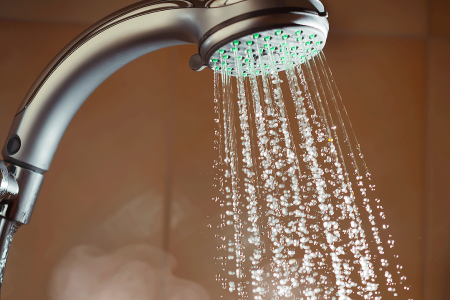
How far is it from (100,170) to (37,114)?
2.60ft

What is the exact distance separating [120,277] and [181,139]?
0.43m

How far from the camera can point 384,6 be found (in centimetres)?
113

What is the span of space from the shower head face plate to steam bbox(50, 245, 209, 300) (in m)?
0.87

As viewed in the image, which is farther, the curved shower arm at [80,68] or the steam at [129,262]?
the steam at [129,262]

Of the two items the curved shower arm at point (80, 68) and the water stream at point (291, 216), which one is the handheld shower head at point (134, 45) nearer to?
the curved shower arm at point (80, 68)

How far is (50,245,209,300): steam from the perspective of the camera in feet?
3.30

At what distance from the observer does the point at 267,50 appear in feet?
0.81

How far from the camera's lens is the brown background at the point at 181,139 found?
1013 mm

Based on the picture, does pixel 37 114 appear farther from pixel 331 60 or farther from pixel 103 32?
pixel 331 60

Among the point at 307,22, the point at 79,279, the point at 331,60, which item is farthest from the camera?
the point at 331,60

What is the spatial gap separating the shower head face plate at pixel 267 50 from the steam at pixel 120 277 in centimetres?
87

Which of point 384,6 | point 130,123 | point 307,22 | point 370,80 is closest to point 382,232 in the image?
point 370,80

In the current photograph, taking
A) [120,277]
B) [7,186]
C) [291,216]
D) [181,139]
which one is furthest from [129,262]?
[7,186]

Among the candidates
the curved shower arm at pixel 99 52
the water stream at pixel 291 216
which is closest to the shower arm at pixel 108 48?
the curved shower arm at pixel 99 52
